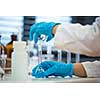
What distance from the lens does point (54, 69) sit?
1.52 meters

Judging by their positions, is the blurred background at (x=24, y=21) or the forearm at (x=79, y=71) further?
the blurred background at (x=24, y=21)

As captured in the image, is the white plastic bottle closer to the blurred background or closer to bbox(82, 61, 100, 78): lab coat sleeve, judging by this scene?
the blurred background

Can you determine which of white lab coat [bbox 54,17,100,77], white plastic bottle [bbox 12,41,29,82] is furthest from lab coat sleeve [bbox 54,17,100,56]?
white plastic bottle [bbox 12,41,29,82]

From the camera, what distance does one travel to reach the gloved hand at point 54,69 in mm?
1511

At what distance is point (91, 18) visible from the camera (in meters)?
1.73

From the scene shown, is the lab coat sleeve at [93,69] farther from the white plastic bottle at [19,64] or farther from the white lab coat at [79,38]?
the white plastic bottle at [19,64]

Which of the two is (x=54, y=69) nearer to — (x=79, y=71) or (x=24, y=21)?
(x=79, y=71)

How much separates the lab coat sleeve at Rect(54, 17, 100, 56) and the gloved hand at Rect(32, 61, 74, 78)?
4.6 inches

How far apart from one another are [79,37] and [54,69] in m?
0.24

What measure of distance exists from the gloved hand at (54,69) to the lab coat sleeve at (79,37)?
0.39ft

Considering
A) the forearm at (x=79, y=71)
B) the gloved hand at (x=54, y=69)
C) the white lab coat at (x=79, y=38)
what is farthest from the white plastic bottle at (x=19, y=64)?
the forearm at (x=79, y=71)
